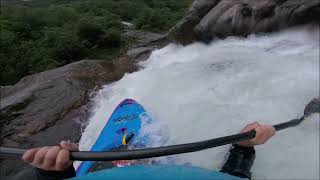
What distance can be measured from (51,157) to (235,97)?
3309 mm

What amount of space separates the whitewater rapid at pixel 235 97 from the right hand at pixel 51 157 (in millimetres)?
1424

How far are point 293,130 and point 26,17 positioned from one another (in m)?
10.9

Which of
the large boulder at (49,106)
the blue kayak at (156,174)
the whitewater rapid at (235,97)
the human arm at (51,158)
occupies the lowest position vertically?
the large boulder at (49,106)

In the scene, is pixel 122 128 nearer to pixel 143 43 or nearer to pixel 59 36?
pixel 143 43

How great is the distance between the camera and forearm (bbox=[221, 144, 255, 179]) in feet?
4.21

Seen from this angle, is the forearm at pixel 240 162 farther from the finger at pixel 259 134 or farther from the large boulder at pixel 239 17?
the large boulder at pixel 239 17

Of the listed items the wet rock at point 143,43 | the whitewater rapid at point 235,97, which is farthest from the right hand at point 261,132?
the wet rock at point 143,43

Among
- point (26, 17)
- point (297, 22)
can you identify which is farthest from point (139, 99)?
point (26, 17)

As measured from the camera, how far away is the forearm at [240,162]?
128 cm

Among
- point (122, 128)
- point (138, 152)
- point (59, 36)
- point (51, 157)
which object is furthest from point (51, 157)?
point (59, 36)

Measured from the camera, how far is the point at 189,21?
344 inches

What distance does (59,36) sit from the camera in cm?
1006

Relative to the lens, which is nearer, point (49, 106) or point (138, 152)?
point (138, 152)

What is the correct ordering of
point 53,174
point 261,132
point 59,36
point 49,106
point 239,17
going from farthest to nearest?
point 59,36, point 239,17, point 49,106, point 261,132, point 53,174
